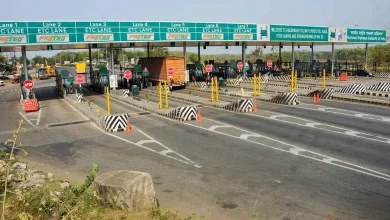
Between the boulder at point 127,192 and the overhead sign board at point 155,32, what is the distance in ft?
85.7

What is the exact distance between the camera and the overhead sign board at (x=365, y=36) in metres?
52.6

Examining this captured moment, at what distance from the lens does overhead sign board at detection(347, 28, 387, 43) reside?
52.6 metres

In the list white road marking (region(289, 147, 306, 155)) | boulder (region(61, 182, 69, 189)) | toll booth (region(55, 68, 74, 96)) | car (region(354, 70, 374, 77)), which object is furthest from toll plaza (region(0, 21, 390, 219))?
car (region(354, 70, 374, 77))

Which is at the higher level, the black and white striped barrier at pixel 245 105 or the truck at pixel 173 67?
the truck at pixel 173 67

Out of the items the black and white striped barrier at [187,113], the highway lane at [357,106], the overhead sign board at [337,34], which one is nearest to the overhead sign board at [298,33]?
the overhead sign board at [337,34]

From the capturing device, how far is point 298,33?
46.8 metres

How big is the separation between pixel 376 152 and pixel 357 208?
6.25 metres

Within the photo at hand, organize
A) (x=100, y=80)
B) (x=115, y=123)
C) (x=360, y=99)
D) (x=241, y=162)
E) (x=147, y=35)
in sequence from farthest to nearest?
(x=100, y=80)
(x=147, y=35)
(x=360, y=99)
(x=115, y=123)
(x=241, y=162)

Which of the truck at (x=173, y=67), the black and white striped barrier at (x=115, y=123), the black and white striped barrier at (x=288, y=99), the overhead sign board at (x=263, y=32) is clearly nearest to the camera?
the black and white striped barrier at (x=115, y=123)

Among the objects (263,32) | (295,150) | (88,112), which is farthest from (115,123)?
(263,32)

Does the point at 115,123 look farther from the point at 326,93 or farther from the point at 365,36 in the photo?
the point at 365,36

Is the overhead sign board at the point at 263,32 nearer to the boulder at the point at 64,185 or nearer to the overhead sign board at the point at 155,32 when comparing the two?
the overhead sign board at the point at 155,32

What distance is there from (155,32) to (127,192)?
30.5m

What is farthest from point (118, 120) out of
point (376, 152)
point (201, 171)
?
point (376, 152)
